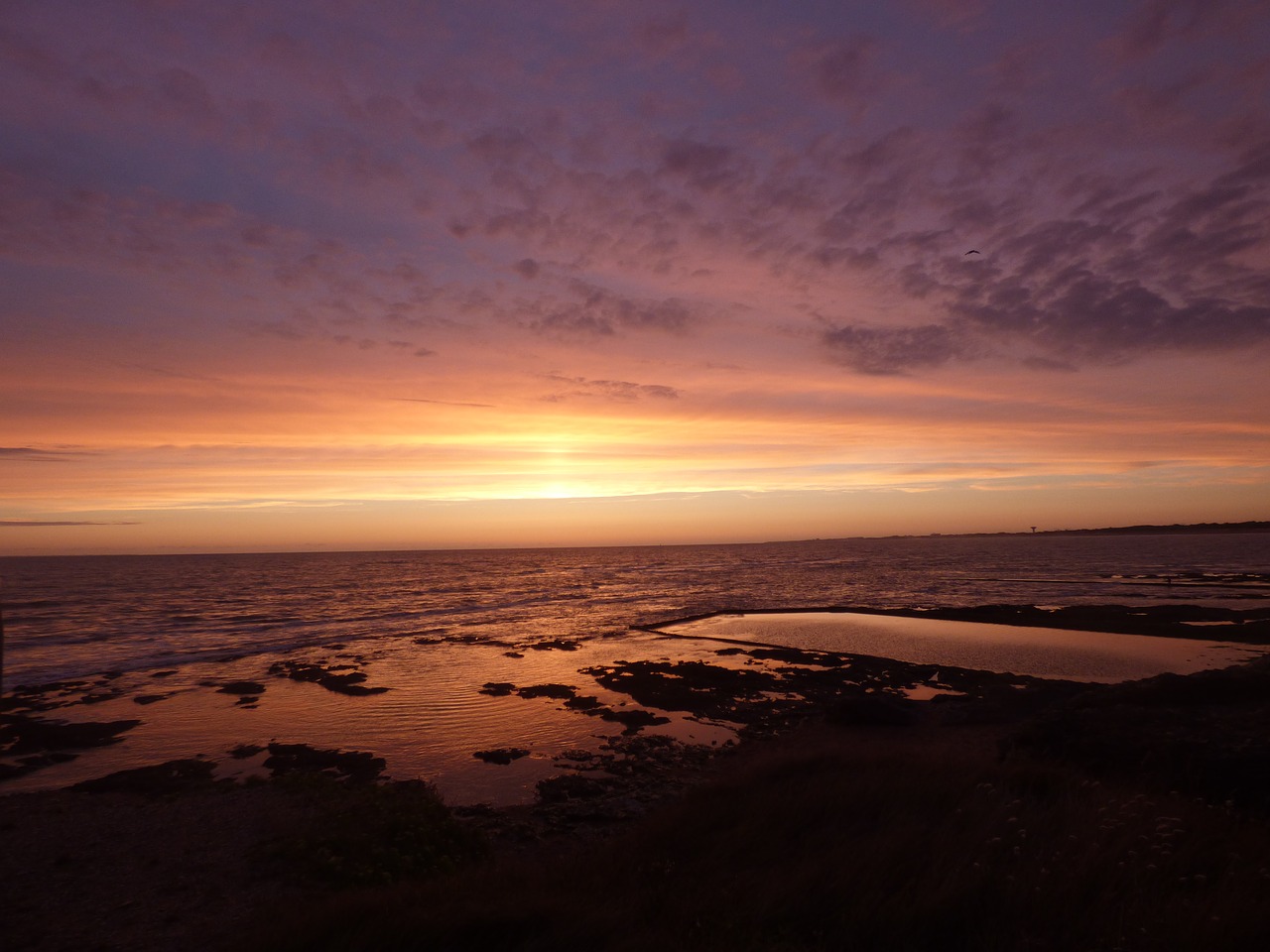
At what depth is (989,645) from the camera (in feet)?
122

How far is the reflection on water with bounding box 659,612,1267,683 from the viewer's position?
30.3 metres

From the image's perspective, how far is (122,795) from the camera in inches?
645

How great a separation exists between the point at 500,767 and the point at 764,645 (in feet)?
77.7

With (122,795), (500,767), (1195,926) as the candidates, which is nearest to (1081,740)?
(1195,926)

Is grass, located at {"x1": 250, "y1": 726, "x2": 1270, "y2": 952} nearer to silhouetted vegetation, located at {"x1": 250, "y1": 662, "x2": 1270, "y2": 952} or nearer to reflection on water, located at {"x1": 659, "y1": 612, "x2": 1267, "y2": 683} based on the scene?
silhouetted vegetation, located at {"x1": 250, "y1": 662, "x2": 1270, "y2": 952}

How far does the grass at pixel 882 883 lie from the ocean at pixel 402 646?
6776 mm

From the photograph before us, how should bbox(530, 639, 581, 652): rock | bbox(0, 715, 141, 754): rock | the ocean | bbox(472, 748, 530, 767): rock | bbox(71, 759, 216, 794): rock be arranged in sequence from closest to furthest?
bbox(71, 759, 216, 794): rock → bbox(472, 748, 530, 767): rock → bbox(0, 715, 141, 754): rock → the ocean → bbox(530, 639, 581, 652): rock

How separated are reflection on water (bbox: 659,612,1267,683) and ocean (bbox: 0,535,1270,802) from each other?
277 inches

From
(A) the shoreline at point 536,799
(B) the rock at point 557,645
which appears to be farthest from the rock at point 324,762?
(B) the rock at point 557,645

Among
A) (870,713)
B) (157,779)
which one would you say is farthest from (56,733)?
(870,713)

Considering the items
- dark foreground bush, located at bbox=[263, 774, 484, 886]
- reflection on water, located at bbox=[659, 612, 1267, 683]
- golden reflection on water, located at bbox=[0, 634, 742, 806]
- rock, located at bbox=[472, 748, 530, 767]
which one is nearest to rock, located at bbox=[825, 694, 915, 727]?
golden reflection on water, located at bbox=[0, 634, 742, 806]

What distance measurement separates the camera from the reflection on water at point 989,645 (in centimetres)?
3033

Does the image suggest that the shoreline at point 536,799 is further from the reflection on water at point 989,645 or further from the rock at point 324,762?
the reflection on water at point 989,645

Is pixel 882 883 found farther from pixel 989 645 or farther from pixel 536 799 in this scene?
pixel 989 645
